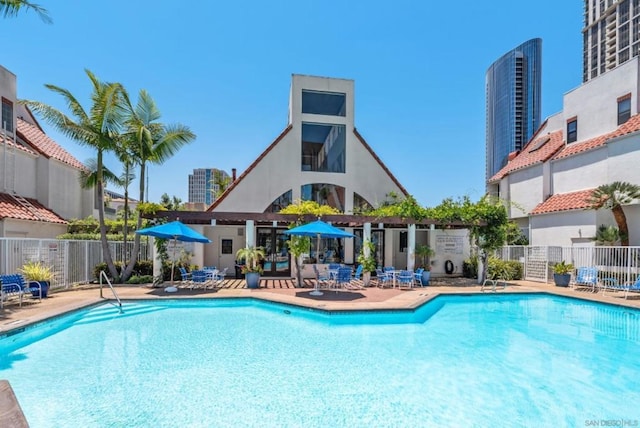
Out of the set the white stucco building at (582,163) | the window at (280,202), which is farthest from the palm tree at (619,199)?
the window at (280,202)

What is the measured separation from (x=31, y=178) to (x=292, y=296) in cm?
1587

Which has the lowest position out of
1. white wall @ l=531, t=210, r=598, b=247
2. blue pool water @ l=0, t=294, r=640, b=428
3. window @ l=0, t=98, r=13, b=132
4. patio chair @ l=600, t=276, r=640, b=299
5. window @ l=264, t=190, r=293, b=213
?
blue pool water @ l=0, t=294, r=640, b=428

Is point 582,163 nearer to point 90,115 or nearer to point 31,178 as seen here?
point 90,115

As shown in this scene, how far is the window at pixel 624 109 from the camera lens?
712 inches

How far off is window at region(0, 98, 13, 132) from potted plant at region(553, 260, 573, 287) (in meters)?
28.0

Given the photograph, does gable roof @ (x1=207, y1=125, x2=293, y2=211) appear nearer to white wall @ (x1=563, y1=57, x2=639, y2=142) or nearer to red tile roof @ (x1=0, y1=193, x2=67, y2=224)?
→ red tile roof @ (x1=0, y1=193, x2=67, y2=224)

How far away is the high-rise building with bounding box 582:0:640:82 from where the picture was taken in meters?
93.4

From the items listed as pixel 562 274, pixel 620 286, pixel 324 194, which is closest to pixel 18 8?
pixel 324 194

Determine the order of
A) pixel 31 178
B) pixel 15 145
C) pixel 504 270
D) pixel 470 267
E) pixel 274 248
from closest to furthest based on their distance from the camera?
pixel 15 145, pixel 31 178, pixel 504 270, pixel 274 248, pixel 470 267

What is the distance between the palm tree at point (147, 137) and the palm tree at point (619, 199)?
19891mm

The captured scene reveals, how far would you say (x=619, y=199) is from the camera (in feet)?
52.2

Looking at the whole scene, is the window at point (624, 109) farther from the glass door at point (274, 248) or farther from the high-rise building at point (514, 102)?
the high-rise building at point (514, 102)

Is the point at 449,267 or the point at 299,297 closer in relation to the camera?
the point at 299,297

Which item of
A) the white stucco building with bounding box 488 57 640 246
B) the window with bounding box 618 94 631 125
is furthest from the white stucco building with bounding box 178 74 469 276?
the window with bounding box 618 94 631 125
